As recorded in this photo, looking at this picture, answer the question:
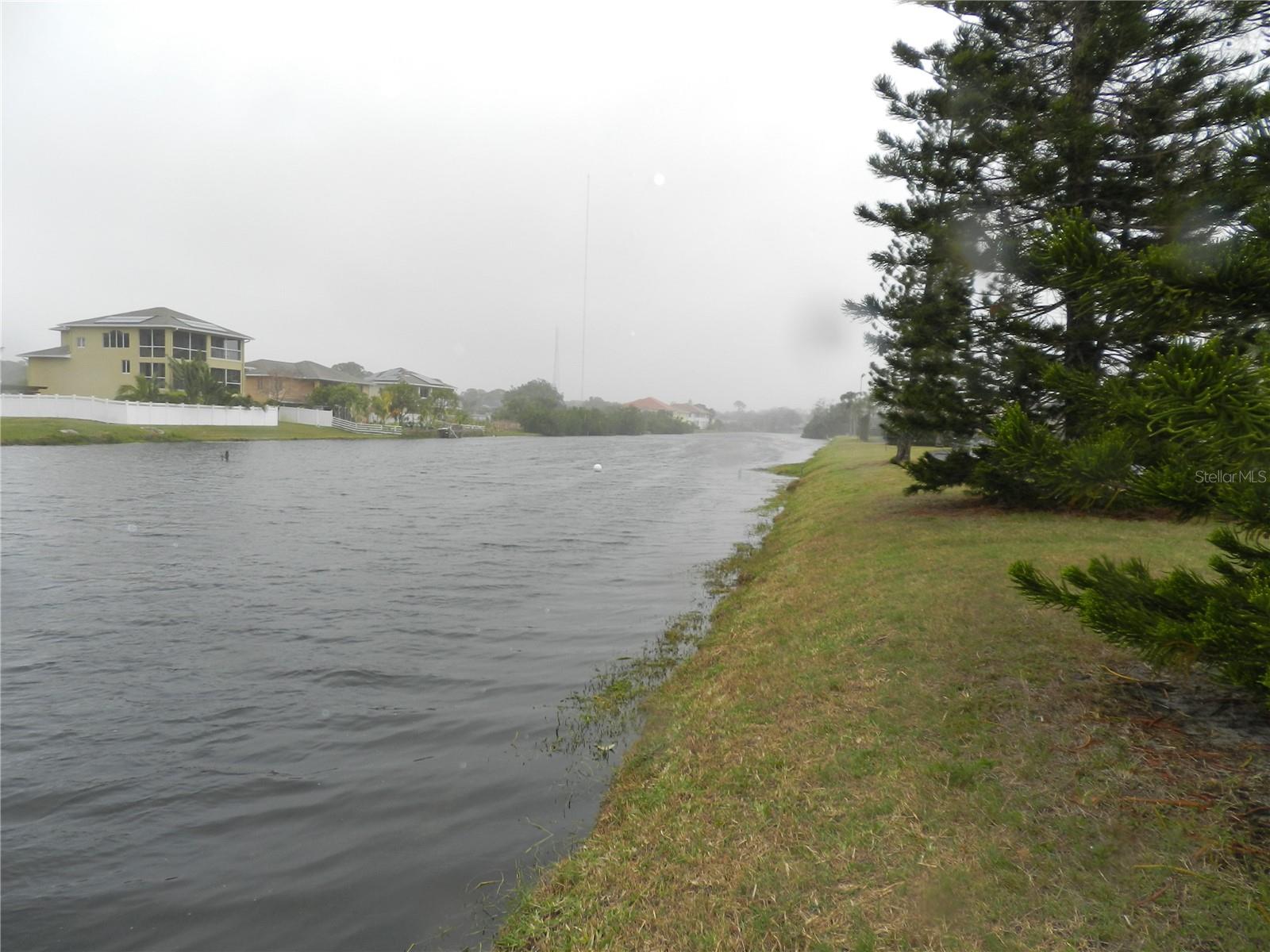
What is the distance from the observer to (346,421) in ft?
219

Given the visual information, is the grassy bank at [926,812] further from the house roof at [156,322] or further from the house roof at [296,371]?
the house roof at [296,371]

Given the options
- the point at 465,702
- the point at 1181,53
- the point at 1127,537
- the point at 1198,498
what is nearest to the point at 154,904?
the point at 465,702

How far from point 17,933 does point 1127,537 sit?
11259 millimetres

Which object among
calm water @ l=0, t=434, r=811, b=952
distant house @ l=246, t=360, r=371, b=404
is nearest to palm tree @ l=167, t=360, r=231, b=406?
distant house @ l=246, t=360, r=371, b=404

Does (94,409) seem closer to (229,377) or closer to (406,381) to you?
(229,377)

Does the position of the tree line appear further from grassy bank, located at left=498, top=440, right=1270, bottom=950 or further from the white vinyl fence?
the white vinyl fence

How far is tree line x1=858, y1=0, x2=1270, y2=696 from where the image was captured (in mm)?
2748

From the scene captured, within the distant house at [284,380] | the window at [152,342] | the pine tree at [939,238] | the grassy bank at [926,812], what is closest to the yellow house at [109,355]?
the window at [152,342]

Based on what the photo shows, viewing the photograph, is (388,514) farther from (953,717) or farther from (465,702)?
(953,717)

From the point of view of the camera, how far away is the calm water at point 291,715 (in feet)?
13.7

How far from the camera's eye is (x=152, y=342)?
54906 millimetres

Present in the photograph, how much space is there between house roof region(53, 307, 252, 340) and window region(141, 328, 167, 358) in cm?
85

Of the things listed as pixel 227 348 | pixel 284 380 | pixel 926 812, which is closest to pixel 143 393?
pixel 227 348

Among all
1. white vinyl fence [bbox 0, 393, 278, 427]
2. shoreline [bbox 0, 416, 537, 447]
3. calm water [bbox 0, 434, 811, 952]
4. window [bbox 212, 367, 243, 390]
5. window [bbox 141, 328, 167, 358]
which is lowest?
calm water [bbox 0, 434, 811, 952]
